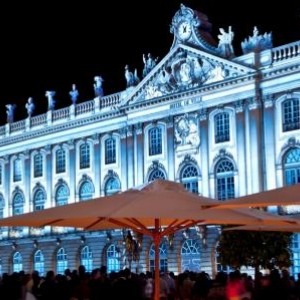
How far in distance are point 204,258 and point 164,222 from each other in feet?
88.3

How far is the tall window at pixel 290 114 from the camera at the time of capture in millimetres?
40062

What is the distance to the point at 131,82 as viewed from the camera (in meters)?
49.3

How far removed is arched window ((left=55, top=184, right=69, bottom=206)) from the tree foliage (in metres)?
20.0

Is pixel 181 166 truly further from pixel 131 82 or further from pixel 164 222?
pixel 164 222

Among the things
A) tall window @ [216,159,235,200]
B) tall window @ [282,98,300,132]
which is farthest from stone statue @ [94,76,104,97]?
tall window @ [282,98,300,132]

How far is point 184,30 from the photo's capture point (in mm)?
45344

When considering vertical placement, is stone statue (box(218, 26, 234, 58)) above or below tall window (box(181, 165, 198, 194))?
above

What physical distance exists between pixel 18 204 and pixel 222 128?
20.4 metres

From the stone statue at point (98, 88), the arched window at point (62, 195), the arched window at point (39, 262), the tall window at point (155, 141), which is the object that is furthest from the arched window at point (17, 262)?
the tall window at point (155, 141)

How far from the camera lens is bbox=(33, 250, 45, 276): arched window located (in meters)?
54.4

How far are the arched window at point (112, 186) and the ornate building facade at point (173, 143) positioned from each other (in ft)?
0.24

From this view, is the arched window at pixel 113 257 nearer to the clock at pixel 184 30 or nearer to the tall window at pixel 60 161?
the tall window at pixel 60 161

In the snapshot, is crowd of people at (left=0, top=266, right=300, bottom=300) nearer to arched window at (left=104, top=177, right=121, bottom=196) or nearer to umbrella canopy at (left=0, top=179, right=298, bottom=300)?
umbrella canopy at (left=0, top=179, right=298, bottom=300)

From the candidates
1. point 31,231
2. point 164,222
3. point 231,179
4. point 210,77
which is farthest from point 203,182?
point 164,222
